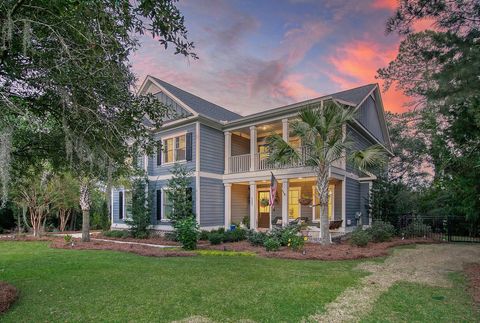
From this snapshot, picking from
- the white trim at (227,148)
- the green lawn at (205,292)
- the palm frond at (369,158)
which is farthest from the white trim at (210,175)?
the palm frond at (369,158)

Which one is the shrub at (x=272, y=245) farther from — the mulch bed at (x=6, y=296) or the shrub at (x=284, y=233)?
the mulch bed at (x=6, y=296)

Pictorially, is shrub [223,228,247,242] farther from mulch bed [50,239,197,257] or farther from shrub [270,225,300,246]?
mulch bed [50,239,197,257]

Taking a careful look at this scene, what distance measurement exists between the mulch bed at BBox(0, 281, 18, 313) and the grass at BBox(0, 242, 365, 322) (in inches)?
4.9

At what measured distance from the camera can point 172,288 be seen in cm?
591

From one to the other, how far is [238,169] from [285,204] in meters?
3.55

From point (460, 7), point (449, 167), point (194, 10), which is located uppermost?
point (460, 7)

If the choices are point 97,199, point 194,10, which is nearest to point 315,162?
point 194,10

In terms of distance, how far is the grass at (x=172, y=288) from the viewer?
15.2 ft

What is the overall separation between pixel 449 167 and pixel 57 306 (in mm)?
8537

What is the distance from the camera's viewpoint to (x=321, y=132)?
10875 millimetres

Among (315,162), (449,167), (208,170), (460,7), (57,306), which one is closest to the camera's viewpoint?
(57,306)

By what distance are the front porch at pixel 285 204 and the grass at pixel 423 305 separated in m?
7.59

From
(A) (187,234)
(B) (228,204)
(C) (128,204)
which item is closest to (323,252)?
(A) (187,234)

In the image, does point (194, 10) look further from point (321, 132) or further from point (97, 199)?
point (97, 199)
